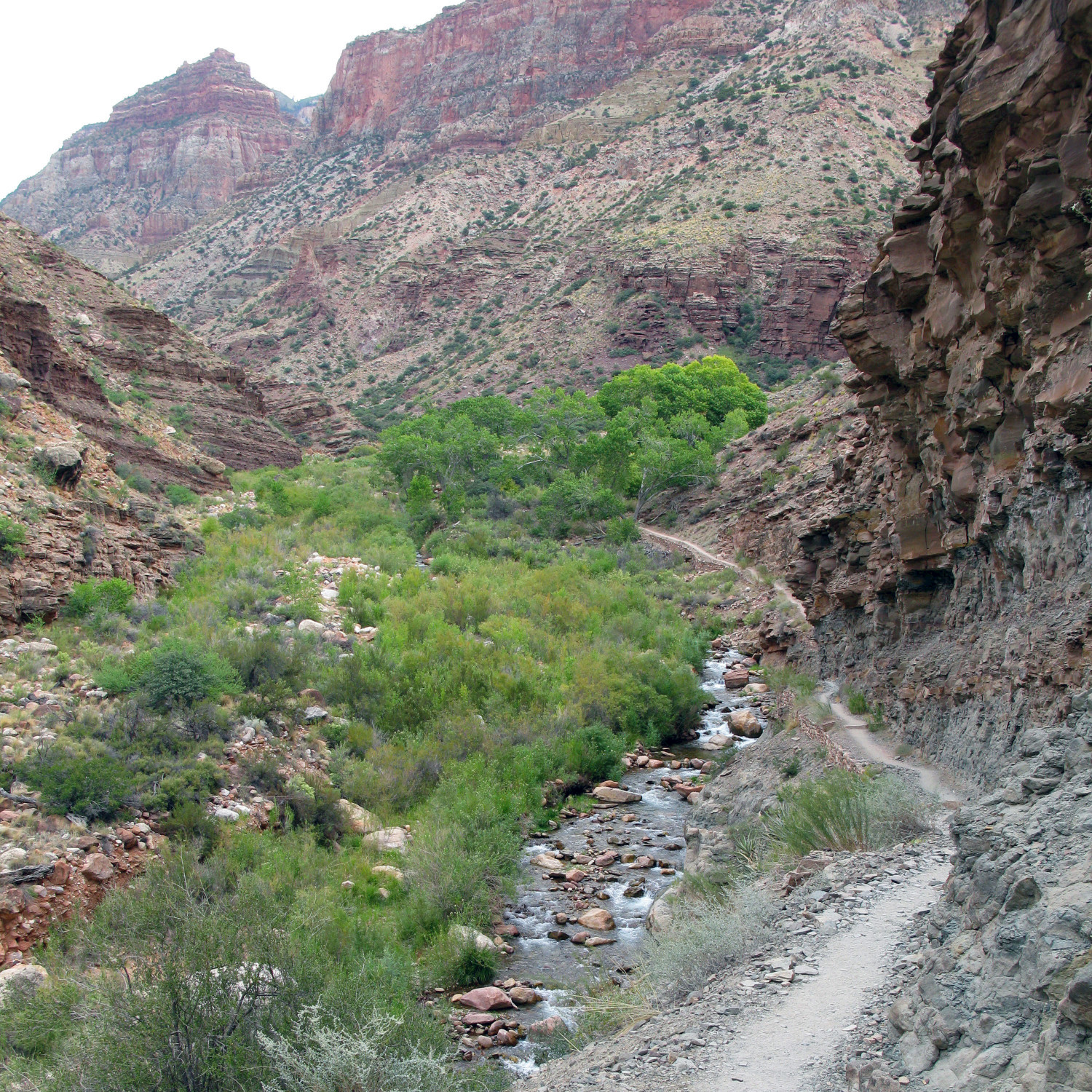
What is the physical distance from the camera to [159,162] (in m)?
150

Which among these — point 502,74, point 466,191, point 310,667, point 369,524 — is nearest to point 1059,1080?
point 310,667

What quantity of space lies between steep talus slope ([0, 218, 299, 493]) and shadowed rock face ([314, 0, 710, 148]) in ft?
269

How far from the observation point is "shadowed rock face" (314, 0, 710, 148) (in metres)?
109

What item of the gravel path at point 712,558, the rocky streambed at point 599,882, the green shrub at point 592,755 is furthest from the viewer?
the gravel path at point 712,558

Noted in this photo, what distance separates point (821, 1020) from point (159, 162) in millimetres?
175556

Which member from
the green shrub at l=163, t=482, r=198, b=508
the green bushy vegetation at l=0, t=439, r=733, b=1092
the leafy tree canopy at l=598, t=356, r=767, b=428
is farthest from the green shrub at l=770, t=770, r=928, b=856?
the leafy tree canopy at l=598, t=356, r=767, b=428

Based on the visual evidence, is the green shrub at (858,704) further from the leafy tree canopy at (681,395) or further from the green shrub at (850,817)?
the leafy tree canopy at (681,395)

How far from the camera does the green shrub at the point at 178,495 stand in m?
26.9

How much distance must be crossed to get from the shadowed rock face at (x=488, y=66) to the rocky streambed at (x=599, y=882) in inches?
4104

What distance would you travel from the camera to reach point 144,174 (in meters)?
149

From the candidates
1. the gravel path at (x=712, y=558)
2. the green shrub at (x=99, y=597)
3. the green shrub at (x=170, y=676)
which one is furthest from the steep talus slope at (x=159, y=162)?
the green shrub at (x=170, y=676)

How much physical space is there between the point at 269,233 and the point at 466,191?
2822cm

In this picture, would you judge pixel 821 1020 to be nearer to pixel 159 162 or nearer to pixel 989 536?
pixel 989 536

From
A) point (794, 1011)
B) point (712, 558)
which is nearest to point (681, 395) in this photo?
point (712, 558)
